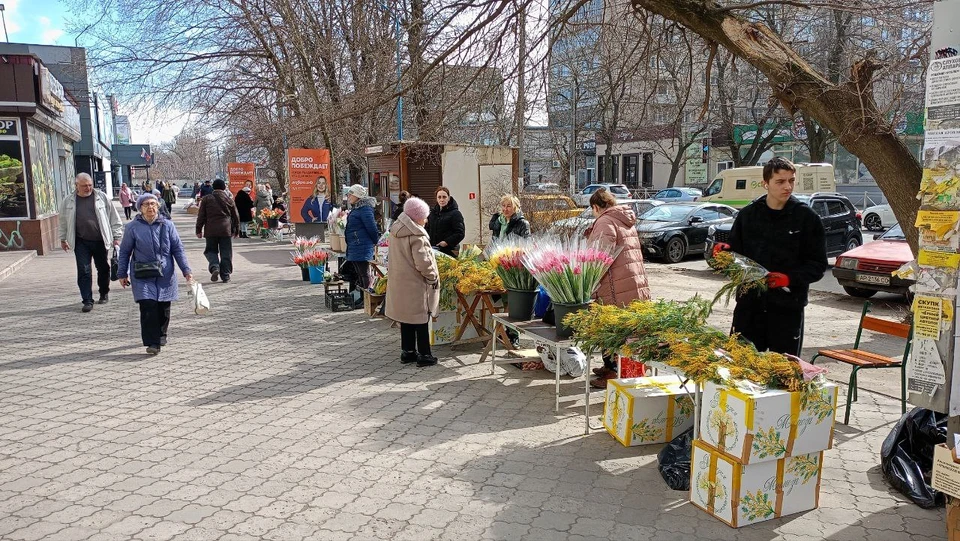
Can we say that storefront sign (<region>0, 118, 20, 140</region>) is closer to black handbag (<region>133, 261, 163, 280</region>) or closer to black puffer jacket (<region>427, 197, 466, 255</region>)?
black handbag (<region>133, 261, 163, 280</region>)

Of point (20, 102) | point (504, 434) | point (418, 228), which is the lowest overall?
point (504, 434)

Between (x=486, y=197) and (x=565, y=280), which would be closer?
(x=565, y=280)

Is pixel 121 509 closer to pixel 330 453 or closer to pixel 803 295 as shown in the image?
pixel 330 453

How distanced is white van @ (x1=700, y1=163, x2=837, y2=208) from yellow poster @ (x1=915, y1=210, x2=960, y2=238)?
18.3 m

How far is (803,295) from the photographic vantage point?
179 inches

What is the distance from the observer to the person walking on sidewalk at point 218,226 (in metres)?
12.3

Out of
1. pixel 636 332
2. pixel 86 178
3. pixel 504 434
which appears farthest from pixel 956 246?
pixel 86 178

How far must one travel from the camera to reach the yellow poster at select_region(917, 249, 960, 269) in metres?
3.55

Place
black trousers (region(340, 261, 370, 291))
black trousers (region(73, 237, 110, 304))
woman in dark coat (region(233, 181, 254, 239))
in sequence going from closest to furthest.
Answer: black trousers (region(73, 237, 110, 304)), black trousers (region(340, 261, 370, 291)), woman in dark coat (region(233, 181, 254, 239))

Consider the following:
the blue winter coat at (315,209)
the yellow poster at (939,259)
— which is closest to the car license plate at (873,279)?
the yellow poster at (939,259)

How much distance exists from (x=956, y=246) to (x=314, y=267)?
10.0 metres

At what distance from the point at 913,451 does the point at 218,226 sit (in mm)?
11043

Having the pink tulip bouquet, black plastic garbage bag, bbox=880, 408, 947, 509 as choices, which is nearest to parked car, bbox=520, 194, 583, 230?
the pink tulip bouquet

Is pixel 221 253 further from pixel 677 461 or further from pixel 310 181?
pixel 677 461
